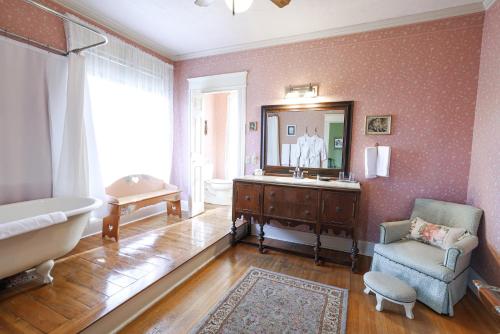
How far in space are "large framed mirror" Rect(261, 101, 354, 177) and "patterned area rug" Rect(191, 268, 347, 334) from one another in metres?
1.43

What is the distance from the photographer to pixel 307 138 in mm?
3100

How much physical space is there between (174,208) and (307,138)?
7.67 ft

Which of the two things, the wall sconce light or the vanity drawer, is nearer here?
the vanity drawer

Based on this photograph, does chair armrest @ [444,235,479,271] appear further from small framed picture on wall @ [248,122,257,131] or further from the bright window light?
the bright window light

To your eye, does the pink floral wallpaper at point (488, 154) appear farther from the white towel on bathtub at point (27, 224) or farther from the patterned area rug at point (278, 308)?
the white towel on bathtub at point (27, 224)

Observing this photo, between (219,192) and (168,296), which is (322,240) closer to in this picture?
(168,296)

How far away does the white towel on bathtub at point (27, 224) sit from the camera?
1.50m

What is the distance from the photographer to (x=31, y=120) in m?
2.35

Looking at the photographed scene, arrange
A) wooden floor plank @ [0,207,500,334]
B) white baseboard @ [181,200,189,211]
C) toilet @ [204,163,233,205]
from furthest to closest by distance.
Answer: toilet @ [204,163,233,205], white baseboard @ [181,200,189,211], wooden floor plank @ [0,207,500,334]

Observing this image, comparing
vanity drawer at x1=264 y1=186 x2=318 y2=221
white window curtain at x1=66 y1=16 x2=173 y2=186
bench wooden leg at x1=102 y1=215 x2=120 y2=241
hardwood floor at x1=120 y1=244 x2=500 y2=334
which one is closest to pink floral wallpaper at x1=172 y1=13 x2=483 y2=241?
vanity drawer at x1=264 y1=186 x2=318 y2=221

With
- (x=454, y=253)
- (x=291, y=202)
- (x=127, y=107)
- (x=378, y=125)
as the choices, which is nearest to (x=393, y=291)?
(x=454, y=253)

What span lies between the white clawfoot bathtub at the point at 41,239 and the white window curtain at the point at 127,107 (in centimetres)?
64

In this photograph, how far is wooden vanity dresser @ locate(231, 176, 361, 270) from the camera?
2469 mm

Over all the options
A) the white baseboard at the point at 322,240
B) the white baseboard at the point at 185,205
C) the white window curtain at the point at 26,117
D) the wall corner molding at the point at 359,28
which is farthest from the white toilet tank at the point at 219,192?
the white window curtain at the point at 26,117
